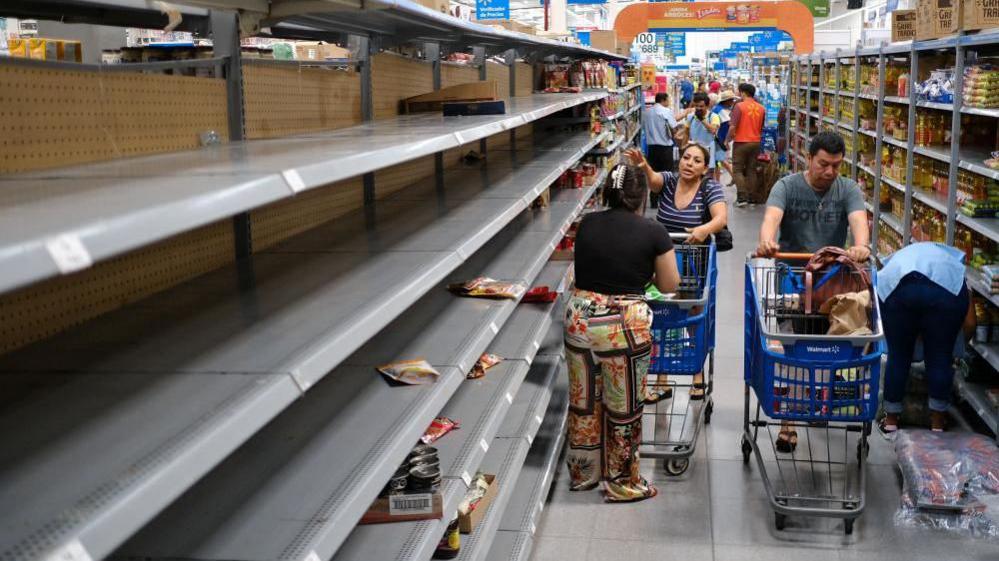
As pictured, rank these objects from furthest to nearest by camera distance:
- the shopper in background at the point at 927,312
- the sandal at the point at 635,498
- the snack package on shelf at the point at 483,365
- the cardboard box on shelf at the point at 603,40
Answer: the cardboard box on shelf at the point at 603,40 → the shopper in background at the point at 927,312 → the sandal at the point at 635,498 → the snack package on shelf at the point at 483,365

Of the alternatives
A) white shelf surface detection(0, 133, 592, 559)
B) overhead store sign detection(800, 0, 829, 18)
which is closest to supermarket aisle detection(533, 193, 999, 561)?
white shelf surface detection(0, 133, 592, 559)

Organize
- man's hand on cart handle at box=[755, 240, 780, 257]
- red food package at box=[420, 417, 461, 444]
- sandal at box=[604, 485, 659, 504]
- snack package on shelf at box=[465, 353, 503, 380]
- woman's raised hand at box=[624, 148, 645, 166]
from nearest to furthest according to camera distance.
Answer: red food package at box=[420, 417, 461, 444] → snack package on shelf at box=[465, 353, 503, 380] → man's hand on cart handle at box=[755, 240, 780, 257] → sandal at box=[604, 485, 659, 504] → woman's raised hand at box=[624, 148, 645, 166]

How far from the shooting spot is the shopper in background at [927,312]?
488cm

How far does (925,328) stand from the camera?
5.02 metres

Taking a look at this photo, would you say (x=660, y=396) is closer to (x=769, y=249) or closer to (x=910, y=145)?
(x=769, y=249)

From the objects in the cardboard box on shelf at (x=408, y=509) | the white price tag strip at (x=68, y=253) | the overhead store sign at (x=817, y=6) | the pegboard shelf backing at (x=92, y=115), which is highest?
the overhead store sign at (x=817, y=6)

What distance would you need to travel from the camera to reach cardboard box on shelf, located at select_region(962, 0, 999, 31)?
223 inches

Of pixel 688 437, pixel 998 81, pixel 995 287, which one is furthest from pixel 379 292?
pixel 998 81

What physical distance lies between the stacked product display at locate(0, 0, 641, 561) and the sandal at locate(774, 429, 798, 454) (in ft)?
4.43

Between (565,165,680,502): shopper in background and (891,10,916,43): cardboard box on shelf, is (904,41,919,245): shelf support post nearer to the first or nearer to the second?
(891,10,916,43): cardboard box on shelf

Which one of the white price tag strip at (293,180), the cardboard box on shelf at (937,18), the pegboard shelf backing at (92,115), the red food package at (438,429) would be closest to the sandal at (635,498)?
the red food package at (438,429)

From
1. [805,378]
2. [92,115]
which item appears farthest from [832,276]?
[92,115]

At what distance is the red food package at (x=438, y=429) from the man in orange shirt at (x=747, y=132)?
10950mm

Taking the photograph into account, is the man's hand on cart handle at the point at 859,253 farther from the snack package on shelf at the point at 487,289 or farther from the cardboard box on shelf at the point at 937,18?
the cardboard box on shelf at the point at 937,18
